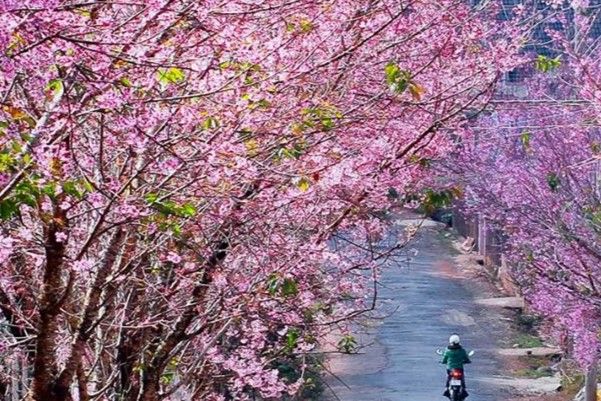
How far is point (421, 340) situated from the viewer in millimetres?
25688

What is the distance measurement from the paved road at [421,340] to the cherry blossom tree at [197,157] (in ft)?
30.8

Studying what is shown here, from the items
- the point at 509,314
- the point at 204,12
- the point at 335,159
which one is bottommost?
the point at 509,314

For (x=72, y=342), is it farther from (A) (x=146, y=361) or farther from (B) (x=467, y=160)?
(B) (x=467, y=160)

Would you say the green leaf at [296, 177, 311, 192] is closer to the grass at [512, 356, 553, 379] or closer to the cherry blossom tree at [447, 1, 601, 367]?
the cherry blossom tree at [447, 1, 601, 367]

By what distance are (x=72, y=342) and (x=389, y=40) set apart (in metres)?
2.78

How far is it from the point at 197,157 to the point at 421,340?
20.4 m

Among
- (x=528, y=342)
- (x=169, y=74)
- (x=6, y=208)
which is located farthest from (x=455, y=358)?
(x=6, y=208)

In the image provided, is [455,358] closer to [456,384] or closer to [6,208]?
[456,384]

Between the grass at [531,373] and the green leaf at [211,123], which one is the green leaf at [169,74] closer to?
the green leaf at [211,123]

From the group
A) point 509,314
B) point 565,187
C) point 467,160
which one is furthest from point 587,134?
point 509,314

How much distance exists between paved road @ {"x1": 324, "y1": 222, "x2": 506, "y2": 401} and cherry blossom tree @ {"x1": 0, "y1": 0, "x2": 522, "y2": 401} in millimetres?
9390

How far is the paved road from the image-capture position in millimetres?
21266

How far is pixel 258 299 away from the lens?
7844 mm

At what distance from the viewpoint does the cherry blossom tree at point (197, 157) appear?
5.07 m
